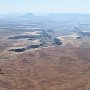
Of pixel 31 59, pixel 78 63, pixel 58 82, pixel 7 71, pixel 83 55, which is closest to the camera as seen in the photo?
pixel 58 82

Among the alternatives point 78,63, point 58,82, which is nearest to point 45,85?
point 58,82

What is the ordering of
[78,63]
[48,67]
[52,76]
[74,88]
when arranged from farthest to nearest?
[78,63] < [48,67] < [52,76] < [74,88]

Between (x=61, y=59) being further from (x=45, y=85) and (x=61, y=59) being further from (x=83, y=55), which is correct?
(x=45, y=85)

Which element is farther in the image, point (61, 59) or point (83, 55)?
point (83, 55)

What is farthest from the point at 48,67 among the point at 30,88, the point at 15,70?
the point at 30,88

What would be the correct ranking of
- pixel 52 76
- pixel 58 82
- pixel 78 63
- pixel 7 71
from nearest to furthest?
pixel 58 82 → pixel 52 76 → pixel 7 71 → pixel 78 63

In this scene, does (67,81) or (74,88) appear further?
(67,81)

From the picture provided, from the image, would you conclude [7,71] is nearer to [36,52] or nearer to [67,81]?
[67,81]

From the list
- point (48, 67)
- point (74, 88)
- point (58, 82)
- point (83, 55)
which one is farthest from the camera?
point (83, 55)
